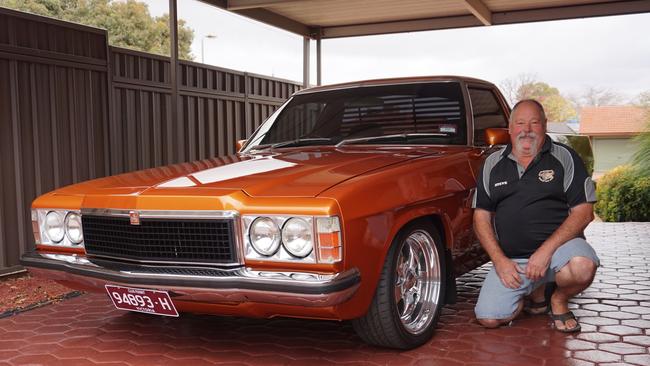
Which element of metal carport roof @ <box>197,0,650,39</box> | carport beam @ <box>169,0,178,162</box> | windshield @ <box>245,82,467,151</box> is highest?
metal carport roof @ <box>197,0,650,39</box>

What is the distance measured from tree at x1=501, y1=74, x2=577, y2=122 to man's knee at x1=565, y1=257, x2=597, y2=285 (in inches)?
1723

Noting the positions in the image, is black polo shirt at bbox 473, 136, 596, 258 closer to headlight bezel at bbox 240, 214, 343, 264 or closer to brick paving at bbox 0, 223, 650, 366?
brick paving at bbox 0, 223, 650, 366

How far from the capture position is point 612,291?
511 cm

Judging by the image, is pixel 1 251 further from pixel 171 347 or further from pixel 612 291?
pixel 612 291

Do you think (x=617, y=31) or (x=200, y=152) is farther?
(x=617, y=31)


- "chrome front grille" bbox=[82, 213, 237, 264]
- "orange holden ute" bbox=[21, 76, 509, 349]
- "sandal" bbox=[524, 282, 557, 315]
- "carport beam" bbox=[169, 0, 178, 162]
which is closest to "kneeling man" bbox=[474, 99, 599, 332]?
"orange holden ute" bbox=[21, 76, 509, 349]

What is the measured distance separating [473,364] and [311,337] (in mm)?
1033

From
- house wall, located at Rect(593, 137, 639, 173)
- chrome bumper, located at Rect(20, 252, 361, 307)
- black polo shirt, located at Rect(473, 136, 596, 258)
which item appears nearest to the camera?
chrome bumper, located at Rect(20, 252, 361, 307)

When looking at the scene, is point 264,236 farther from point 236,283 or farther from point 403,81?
point 403,81

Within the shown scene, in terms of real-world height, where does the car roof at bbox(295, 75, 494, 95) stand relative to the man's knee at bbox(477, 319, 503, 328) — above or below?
above

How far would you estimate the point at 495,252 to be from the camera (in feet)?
12.5

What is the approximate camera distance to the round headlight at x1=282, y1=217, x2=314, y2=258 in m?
2.79

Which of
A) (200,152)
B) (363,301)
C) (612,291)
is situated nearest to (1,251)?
(200,152)

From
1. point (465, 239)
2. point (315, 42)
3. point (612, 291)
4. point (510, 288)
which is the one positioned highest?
point (315, 42)
